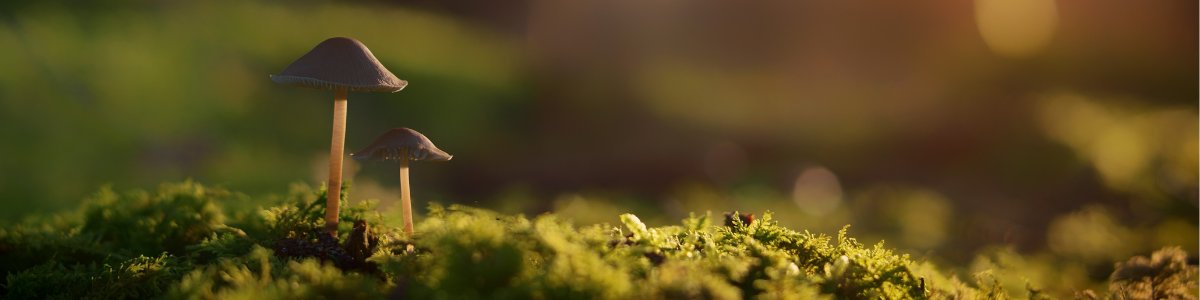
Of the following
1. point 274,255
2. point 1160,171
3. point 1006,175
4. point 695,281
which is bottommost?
point 695,281

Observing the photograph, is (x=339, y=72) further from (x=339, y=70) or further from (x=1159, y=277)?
(x=1159, y=277)

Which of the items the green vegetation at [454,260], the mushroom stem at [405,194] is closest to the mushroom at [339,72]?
the mushroom stem at [405,194]

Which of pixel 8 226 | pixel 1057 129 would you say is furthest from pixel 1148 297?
pixel 8 226

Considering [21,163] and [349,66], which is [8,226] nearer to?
[349,66]

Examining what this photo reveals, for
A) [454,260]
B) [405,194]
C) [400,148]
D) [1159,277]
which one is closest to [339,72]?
[400,148]

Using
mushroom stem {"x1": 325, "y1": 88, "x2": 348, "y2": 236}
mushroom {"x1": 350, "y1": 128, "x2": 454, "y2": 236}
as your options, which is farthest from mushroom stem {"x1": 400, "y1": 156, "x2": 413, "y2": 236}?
mushroom stem {"x1": 325, "y1": 88, "x2": 348, "y2": 236}
